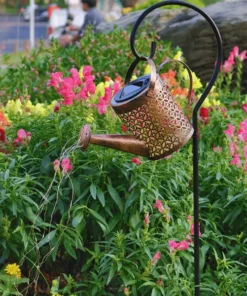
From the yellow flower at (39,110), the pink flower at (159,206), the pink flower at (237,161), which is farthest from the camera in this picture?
the yellow flower at (39,110)

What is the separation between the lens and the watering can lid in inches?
143

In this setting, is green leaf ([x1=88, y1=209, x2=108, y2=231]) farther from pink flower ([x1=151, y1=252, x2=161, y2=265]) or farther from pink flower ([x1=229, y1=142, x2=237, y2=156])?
pink flower ([x1=229, y1=142, x2=237, y2=156])

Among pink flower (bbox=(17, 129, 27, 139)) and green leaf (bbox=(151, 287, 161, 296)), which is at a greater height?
pink flower (bbox=(17, 129, 27, 139))

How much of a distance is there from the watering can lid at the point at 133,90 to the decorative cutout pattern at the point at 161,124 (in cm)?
6

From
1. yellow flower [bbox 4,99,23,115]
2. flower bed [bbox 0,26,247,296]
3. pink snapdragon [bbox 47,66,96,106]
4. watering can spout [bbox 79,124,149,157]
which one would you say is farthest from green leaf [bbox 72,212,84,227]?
yellow flower [bbox 4,99,23,115]

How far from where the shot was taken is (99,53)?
799 centimetres

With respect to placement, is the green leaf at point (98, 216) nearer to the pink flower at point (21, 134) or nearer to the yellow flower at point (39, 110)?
the pink flower at point (21, 134)

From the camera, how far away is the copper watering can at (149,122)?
11.9 feet

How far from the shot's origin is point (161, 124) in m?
3.68

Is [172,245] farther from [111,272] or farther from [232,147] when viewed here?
[232,147]

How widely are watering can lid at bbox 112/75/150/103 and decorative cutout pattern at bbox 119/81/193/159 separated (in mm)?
58

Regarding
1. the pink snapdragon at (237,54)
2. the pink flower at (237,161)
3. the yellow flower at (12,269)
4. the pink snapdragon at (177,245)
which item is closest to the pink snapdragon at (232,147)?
the pink flower at (237,161)

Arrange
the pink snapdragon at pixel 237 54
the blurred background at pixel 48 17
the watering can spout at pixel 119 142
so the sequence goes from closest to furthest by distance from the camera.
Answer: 1. the watering can spout at pixel 119 142
2. the pink snapdragon at pixel 237 54
3. the blurred background at pixel 48 17

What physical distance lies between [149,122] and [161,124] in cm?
5
